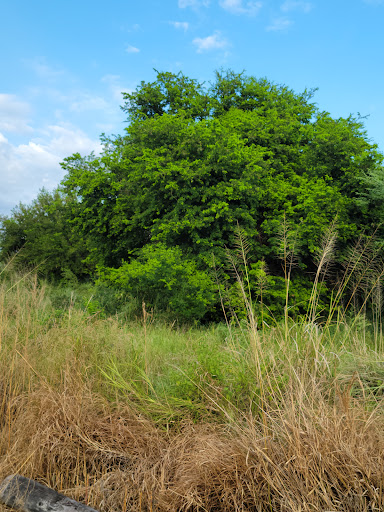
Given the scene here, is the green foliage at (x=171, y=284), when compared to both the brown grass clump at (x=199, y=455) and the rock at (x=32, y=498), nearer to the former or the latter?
the brown grass clump at (x=199, y=455)

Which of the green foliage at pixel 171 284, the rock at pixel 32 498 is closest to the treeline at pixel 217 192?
the green foliage at pixel 171 284

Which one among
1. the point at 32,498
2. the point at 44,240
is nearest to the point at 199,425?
the point at 32,498

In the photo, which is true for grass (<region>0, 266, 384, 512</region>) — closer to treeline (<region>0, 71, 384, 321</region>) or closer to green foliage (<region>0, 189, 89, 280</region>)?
treeline (<region>0, 71, 384, 321</region>)

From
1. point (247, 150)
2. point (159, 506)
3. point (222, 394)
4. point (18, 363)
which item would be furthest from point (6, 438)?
point (247, 150)

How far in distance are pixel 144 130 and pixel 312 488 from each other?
42.1 feet

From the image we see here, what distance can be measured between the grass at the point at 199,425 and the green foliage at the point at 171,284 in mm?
5428

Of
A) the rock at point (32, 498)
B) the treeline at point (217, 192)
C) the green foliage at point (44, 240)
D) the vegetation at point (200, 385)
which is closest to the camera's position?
the vegetation at point (200, 385)

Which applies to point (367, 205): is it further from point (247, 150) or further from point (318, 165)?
point (247, 150)

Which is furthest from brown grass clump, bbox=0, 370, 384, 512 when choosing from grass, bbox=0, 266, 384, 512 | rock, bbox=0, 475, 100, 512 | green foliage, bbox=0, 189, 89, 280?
green foliage, bbox=0, 189, 89, 280

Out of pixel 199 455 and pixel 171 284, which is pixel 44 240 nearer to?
pixel 171 284

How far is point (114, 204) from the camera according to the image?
1664 centimetres

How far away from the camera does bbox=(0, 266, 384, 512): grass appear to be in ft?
9.68

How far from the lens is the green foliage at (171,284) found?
1122 cm

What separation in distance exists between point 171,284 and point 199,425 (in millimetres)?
7037
